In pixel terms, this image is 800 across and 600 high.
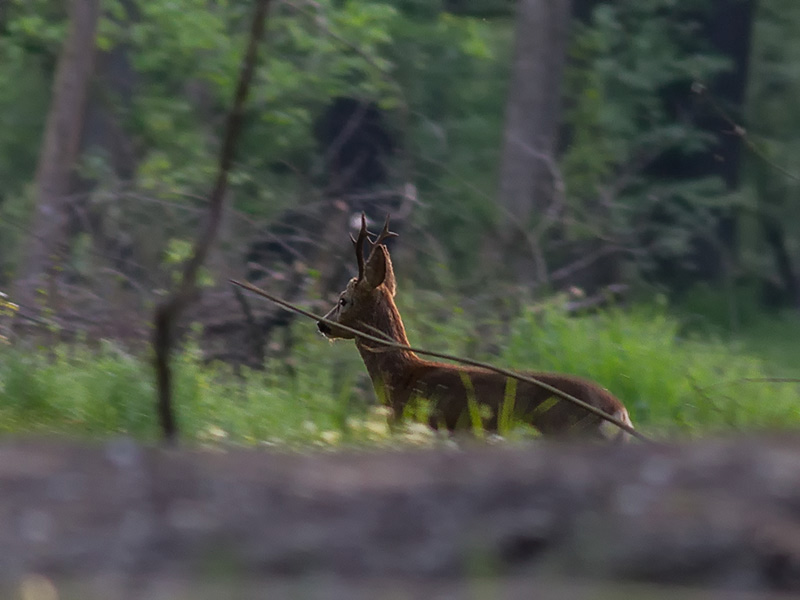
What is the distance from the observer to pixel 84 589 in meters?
3.19

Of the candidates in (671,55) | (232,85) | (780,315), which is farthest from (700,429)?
(780,315)

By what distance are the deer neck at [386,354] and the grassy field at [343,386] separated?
26cm

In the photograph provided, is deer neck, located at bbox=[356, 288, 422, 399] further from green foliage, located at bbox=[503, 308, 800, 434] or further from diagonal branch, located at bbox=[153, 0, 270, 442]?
diagonal branch, located at bbox=[153, 0, 270, 442]

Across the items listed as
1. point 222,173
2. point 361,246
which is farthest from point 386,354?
point 222,173

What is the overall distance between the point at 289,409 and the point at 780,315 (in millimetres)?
22447

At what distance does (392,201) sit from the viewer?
62.1 feet

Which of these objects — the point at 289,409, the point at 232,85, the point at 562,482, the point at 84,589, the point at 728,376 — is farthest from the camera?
the point at 232,85

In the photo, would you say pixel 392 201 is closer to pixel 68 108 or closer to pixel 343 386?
pixel 68 108

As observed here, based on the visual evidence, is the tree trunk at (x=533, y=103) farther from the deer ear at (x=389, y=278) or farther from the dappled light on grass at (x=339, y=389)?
the deer ear at (x=389, y=278)

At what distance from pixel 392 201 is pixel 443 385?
1161 centimetres

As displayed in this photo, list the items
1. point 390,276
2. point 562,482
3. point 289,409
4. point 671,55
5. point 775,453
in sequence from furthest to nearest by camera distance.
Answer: point 671,55, point 390,276, point 289,409, point 775,453, point 562,482

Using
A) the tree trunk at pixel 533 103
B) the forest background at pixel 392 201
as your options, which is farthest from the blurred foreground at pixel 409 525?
the tree trunk at pixel 533 103

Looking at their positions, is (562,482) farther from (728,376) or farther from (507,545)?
(728,376)

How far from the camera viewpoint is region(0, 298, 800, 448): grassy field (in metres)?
6.71
